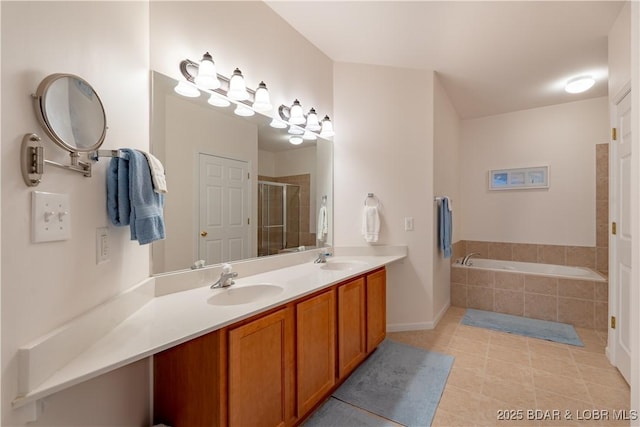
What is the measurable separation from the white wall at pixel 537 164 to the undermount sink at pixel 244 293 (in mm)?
3644

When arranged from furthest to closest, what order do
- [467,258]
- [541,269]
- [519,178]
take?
[467,258] < [519,178] < [541,269]

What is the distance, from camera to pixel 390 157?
281cm

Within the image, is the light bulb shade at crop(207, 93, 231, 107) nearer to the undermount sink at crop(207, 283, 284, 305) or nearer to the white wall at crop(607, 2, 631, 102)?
the undermount sink at crop(207, 283, 284, 305)

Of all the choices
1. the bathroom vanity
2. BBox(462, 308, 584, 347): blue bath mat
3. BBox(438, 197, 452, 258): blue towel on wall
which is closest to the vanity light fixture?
the bathroom vanity

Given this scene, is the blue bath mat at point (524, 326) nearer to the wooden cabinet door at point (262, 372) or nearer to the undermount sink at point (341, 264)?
the undermount sink at point (341, 264)

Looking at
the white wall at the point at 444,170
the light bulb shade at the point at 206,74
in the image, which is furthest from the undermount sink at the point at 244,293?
the white wall at the point at 444,170

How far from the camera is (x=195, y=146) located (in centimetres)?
159

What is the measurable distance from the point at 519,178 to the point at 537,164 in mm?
266

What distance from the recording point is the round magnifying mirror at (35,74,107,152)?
2.40ft

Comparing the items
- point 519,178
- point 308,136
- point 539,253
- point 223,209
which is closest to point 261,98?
point 308,136

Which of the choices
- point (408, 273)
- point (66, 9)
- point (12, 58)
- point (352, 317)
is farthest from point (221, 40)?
point (408, 273)

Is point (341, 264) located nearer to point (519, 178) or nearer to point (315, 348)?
point (315, 348)

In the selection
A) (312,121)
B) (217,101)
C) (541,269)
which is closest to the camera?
(217,101)

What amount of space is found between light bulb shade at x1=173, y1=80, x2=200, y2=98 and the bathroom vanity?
1.27m
